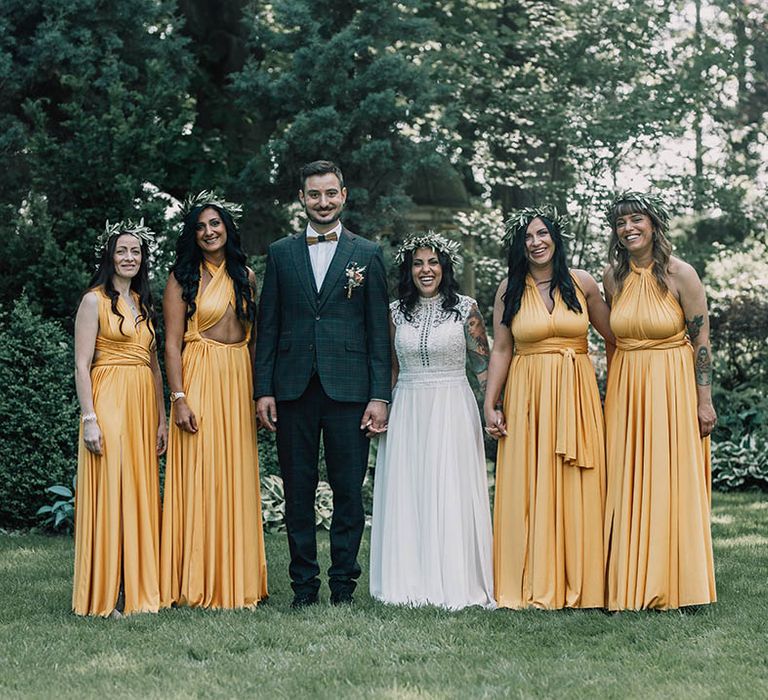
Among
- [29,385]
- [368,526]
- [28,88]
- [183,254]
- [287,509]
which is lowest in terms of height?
[368,526]

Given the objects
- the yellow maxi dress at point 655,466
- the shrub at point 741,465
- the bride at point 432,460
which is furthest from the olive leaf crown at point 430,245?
the shrub at point 741,465

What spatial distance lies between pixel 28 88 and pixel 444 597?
745 cm

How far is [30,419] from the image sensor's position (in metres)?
8.52

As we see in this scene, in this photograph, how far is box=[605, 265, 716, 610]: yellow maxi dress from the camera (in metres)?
5.36

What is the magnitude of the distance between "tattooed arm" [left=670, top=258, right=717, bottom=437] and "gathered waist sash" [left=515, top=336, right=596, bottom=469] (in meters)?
0.58

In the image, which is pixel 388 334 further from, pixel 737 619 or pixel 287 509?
pixel 737 619

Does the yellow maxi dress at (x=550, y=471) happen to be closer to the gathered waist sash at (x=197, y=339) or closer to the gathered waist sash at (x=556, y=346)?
the gathered waist sash at (x=556, y=346)

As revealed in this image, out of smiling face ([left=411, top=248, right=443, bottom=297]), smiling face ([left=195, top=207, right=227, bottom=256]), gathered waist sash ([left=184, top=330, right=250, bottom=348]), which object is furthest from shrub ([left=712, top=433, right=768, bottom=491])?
smiling face ([left=195, top=207, right=227, bottom=256])

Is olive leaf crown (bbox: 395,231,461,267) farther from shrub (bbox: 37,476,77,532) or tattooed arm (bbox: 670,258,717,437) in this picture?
shrub (bbox: 37,476,77,532)

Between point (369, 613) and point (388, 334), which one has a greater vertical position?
point (388, 334)

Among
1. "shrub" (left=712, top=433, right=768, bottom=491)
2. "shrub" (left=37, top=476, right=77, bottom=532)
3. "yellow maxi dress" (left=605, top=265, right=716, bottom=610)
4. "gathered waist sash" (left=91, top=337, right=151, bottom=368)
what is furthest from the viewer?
"shrub" (left=712, top=433, right=768, bottom=491)

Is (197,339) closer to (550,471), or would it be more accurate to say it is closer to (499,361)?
(499,361)

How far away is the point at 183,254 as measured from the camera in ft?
18.9

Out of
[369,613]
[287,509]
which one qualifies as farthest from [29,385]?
[369,613]
